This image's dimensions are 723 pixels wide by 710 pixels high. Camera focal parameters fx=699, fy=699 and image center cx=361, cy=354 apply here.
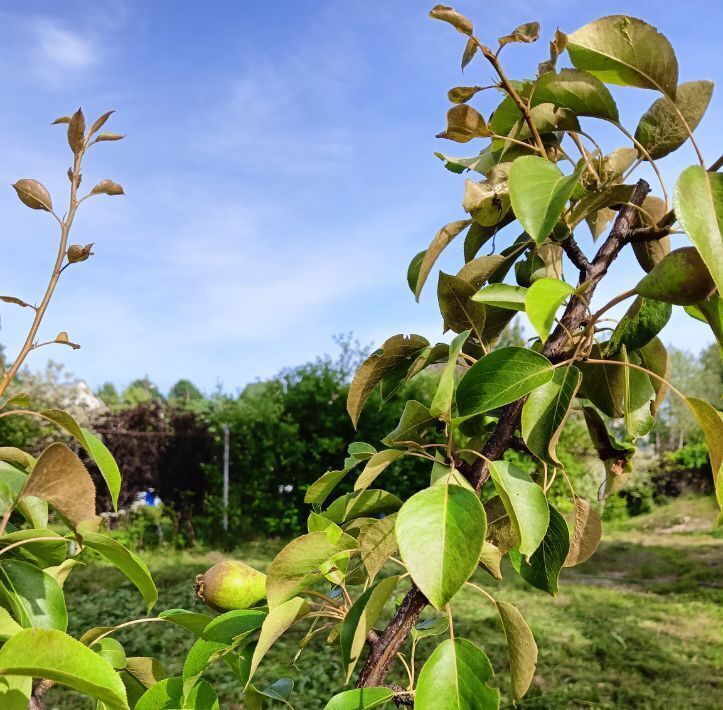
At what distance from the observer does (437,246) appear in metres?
0.97

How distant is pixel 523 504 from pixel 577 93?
501 millimetres

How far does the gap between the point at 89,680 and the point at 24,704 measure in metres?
0.17

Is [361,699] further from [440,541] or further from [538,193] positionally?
[538,193]

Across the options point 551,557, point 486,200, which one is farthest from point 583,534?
point 486,200

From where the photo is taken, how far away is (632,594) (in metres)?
6.71

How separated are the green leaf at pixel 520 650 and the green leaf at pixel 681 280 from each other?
0.40 meters

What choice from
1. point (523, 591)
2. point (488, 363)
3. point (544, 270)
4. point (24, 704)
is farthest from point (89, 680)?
point (523, 591)

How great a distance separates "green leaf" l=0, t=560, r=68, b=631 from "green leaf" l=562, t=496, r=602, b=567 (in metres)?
0.65

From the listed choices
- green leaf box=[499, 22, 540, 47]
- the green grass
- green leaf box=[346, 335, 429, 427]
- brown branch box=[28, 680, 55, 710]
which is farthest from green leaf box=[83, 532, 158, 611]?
the green grass

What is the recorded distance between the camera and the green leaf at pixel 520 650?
32.4 inches

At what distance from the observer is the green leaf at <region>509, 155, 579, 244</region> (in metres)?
0.72

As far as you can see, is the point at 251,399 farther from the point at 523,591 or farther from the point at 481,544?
the point at 481,544

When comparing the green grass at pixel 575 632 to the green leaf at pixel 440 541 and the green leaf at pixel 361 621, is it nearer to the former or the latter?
the green leaf at pixel 361 621

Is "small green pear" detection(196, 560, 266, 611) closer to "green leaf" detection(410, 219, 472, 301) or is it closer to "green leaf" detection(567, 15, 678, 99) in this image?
"green leaf" detection(410, 219, 472, 301)
